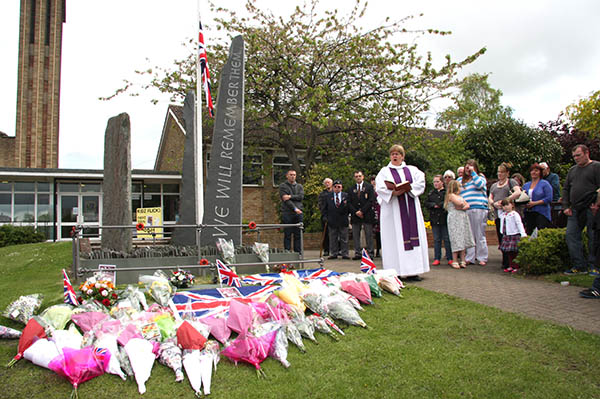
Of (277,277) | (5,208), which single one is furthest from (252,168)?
(277,277)

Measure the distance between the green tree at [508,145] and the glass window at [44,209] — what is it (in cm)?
2394

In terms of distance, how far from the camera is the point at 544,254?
7.04m

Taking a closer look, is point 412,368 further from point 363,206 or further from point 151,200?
point 151,200

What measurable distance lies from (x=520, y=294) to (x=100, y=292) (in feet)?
17.3

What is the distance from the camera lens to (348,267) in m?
8.99

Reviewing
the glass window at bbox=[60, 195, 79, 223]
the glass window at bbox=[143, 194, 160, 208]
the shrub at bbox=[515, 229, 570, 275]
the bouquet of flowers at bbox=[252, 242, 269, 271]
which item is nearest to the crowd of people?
the shrub at bbox=[515, 229, 570, 275]

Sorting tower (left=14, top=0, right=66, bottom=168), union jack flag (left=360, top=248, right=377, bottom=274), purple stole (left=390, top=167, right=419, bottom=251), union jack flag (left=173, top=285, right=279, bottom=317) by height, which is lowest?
union jack flag (left=173, top=285, right=279, bottom=317)

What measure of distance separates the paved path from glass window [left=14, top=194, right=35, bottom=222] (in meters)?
22.9

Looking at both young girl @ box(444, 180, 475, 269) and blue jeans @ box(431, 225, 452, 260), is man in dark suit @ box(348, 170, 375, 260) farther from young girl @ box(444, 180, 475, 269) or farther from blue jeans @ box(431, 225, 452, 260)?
young girl @ box(444, 180, 475, 269)

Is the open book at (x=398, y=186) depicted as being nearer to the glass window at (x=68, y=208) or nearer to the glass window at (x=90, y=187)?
the glass window at (x=90, y=187)

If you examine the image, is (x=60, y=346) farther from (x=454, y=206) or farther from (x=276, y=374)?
(x=454, y=206)

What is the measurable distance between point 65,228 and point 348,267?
20317mm

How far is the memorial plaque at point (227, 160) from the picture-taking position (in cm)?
922

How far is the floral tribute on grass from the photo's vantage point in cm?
321
